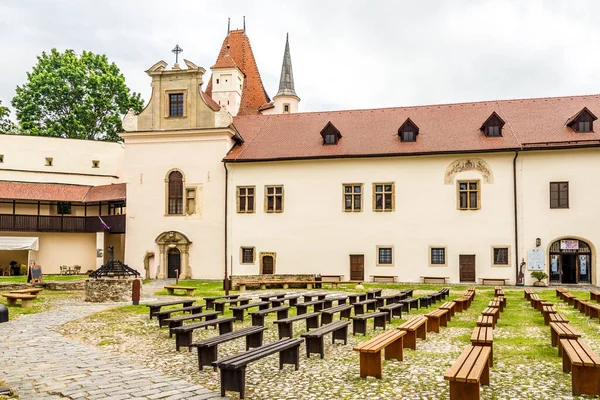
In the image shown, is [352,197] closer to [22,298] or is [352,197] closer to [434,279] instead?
[434,279]

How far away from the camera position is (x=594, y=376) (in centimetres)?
722

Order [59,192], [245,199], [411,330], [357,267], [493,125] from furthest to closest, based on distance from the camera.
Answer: [59,192] → [245,199] → [357,267] → [493,125] → [411,330]

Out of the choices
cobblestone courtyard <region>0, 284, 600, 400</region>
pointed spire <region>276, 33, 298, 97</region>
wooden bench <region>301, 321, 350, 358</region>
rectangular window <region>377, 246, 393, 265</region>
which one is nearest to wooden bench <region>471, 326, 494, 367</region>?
cobblestone courtyard <region>0, 284, 600, 400</region>

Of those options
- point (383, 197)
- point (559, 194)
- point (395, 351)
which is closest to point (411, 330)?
point (395, 351)

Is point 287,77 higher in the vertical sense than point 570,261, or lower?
higher

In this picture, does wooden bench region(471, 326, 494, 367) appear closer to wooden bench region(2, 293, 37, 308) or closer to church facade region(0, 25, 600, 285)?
wooden bench region(2, 293, 37, 308)

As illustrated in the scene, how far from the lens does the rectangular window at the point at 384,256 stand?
30875 mm

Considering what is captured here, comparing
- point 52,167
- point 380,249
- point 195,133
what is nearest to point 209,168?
point 195,133

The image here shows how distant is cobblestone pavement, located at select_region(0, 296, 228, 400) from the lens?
749cm

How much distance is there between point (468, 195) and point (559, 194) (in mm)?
4296

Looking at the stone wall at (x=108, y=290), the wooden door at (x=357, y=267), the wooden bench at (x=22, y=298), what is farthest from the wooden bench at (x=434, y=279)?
the wooden bench at (x=22, y=298)

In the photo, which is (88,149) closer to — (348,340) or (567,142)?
(567,142)

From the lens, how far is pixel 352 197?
3173 cm

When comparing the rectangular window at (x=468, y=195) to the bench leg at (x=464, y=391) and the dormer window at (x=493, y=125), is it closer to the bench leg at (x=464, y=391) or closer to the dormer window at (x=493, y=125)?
the dormer window at (x=493, y=125)
